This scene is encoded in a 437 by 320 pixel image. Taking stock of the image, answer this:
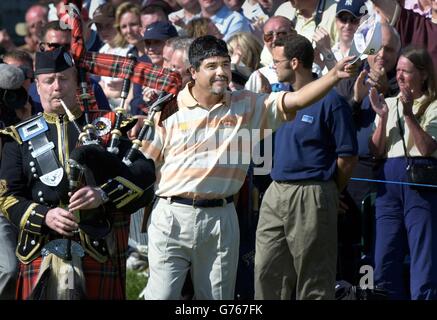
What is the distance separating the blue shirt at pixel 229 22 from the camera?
10.9m

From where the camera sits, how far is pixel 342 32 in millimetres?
9297

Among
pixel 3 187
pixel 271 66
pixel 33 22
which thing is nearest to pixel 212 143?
pixel 3 187

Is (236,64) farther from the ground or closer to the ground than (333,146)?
farther from the ground

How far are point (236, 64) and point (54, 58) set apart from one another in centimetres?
321

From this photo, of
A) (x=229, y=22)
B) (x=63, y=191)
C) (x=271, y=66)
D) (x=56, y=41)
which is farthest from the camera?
(x=229, y=22)

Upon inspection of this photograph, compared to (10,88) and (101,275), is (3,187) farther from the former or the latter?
(10,88)

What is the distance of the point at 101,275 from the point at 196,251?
0.96 metres

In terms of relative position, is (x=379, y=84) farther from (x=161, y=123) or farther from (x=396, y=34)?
(x=161, y=123)

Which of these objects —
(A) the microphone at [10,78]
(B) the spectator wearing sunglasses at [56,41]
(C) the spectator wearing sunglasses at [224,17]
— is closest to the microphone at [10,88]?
(A) the microphone at [10,78]

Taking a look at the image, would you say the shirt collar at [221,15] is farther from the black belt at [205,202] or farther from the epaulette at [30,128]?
the epaulette at [30,128]

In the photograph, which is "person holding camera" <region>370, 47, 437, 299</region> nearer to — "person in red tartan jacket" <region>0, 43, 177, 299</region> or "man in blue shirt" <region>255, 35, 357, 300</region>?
"man in blue shirt" <region>255, 35, 357, 300</region>
